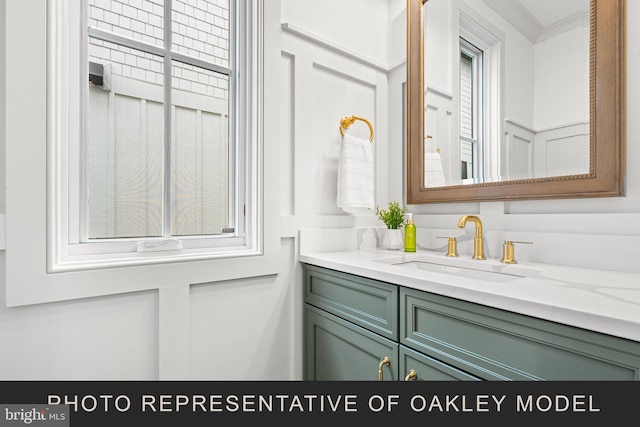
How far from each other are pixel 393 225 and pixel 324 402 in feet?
2.80

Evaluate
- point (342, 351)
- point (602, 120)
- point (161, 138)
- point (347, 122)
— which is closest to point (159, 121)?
point (161, 138)

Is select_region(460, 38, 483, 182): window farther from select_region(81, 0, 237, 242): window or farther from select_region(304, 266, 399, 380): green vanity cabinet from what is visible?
select_region(81, 0, 237, 242): window

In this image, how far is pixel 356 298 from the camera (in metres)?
1.07

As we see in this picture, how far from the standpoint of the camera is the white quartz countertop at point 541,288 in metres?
0.55


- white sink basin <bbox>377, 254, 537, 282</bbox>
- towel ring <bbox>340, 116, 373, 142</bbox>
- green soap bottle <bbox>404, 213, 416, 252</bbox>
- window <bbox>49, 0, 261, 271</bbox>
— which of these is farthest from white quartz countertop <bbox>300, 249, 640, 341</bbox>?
towel ring <bbox>340, 116, 373, 142</bbox>

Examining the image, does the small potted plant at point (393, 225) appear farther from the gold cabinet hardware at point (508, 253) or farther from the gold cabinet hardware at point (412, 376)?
the gold cabinet hardware at point (412, 376)

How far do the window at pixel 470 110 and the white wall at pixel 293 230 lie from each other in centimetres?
17

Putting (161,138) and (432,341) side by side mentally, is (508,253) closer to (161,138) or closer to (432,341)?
(432,341)

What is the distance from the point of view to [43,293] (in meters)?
0.87

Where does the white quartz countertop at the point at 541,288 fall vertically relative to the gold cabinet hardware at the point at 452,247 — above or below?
below

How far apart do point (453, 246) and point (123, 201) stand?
1243 mm

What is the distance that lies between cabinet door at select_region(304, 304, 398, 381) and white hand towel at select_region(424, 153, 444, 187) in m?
0.76

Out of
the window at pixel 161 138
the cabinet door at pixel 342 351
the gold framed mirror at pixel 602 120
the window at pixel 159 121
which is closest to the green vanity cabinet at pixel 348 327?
the cabinet door at pixel 342 351

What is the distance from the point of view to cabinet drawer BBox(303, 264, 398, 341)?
3.10 feet
